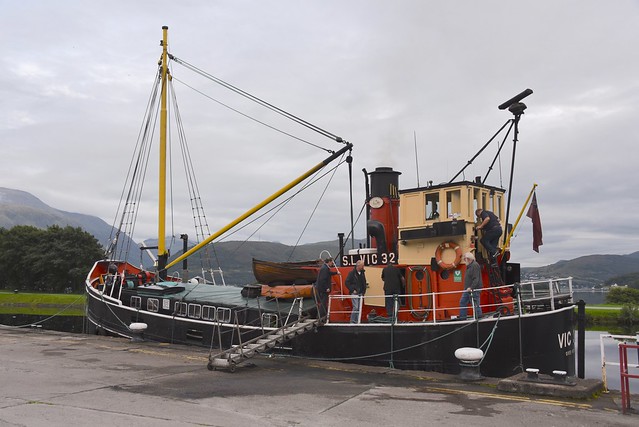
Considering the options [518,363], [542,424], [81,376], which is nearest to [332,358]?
[518,363]

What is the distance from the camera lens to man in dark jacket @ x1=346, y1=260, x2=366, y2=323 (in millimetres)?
13609

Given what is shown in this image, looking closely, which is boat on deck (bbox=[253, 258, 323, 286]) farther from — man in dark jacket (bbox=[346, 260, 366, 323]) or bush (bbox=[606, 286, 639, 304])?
bush (bbox=[606, 286, 639, 304])

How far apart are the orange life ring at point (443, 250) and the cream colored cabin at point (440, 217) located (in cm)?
5

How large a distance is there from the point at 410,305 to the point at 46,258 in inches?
2553

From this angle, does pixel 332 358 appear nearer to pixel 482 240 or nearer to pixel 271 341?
pixel 271 341

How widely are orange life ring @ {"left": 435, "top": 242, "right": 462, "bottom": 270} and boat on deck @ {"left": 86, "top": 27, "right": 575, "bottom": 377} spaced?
0.02 m

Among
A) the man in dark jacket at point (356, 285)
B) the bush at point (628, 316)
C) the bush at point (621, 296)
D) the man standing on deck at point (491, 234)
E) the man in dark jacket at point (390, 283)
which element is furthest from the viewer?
the bush at point (621, 296)

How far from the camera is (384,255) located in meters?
14.5

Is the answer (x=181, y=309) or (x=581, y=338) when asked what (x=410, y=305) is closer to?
(x=581, y=338)

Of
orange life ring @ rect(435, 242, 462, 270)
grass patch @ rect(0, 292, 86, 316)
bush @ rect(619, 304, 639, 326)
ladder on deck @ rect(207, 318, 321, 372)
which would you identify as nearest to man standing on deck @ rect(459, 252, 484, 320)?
orange life ring @ rect(435, 242, 462, 270)

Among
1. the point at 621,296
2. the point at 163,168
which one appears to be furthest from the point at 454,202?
the point at 621,296

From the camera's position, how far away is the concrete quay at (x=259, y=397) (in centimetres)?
742

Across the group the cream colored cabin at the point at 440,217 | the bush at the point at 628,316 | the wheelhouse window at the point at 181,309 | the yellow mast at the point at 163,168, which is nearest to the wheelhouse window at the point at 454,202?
the cream colored cabin at the point at 440,217

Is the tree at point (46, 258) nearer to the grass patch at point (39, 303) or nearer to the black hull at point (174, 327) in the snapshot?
the grass patch at point (39, 303)
